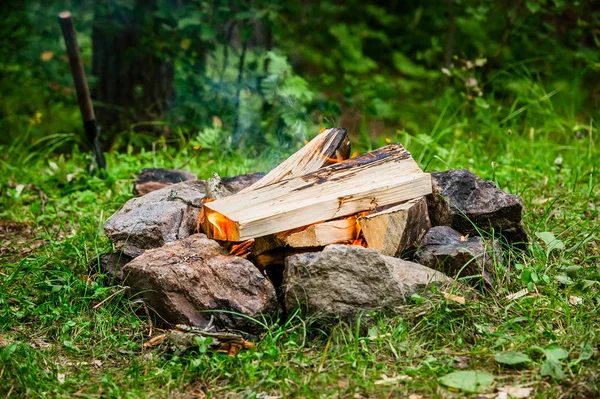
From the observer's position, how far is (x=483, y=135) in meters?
5.89

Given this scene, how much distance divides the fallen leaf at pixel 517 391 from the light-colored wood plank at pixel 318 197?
1097 mm

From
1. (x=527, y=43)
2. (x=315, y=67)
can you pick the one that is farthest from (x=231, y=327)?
(x=315, y=67)

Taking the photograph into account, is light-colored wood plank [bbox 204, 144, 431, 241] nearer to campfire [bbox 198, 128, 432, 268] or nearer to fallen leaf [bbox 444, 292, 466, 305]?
campfire [bbox 198, 128, 432, 268]

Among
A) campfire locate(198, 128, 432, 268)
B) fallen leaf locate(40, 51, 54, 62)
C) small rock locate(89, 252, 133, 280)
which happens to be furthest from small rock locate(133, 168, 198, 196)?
fallen leaf locate(40, 51, 54, 62)

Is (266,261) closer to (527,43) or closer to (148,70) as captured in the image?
(148,70)

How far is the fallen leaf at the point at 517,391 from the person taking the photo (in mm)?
2544

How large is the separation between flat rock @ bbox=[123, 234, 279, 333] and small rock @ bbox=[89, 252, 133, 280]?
0.91 feet

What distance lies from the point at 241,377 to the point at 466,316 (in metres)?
1.07

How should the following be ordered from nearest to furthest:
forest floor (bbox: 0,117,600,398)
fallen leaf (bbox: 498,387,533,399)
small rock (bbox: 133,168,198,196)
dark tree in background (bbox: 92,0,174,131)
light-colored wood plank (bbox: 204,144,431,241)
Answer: fallen leaf (bbox: 498,387,533,399)
forest floor (bbox: 0,117,600,398)
light-colored wood plank (bbox: 204,144,431,241)
small rock (bbox: 133,168,198,196)
dark tree in background (bbox: 92,0,174,131)

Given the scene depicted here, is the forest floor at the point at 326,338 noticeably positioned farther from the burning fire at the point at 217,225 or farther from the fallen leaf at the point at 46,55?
the fallen leaf at the point at 46,55

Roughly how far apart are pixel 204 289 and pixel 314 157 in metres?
1.05

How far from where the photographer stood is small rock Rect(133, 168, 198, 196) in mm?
4449

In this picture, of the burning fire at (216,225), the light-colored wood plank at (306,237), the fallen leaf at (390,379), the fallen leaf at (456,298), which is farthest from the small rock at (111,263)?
the fallen leaf at (456,298)

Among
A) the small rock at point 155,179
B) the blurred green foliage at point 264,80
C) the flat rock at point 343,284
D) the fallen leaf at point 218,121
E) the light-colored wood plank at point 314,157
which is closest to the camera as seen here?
the flat rock at point 343,284
